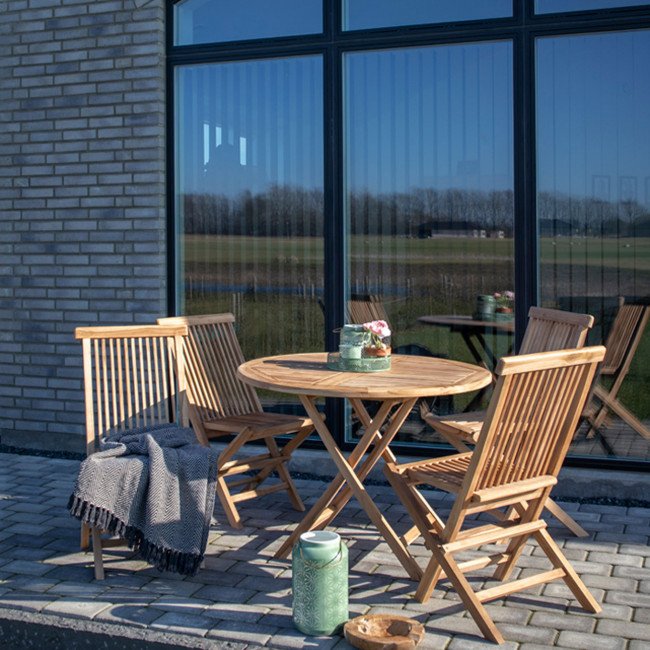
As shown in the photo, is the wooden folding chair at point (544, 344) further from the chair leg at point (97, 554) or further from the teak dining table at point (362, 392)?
the chair leg at point (97, 554)

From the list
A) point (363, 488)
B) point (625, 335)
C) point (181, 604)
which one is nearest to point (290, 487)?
point (363, 488)

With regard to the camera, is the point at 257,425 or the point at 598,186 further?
the point at 598,186

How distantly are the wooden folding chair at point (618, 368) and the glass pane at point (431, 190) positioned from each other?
1.94 feet

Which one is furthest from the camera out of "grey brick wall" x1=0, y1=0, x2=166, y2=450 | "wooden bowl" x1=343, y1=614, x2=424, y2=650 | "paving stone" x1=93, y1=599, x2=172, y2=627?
"grey brick wall" x1=0, y1=0, x2=166, y2=450

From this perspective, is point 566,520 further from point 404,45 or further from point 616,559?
point 404,45

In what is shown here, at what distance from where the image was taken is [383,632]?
3084 millimetres

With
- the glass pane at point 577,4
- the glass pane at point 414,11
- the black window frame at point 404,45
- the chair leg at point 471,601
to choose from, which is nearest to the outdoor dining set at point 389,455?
the chair leg at point 471,601

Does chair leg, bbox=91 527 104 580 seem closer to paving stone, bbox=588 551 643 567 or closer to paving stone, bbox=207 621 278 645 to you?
paving stone, bbox=207 621 278 645

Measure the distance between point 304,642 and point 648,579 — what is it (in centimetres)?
153

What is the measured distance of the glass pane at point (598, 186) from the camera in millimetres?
4840

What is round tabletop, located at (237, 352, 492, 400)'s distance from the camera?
3525mm

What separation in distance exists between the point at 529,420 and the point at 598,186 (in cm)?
219

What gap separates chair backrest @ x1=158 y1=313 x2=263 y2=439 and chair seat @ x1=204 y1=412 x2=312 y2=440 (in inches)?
3.2

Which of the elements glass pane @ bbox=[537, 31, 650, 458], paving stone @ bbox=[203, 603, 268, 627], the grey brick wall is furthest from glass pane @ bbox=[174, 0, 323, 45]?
paving stone @ bbox=[203, 603, 268, 627]
